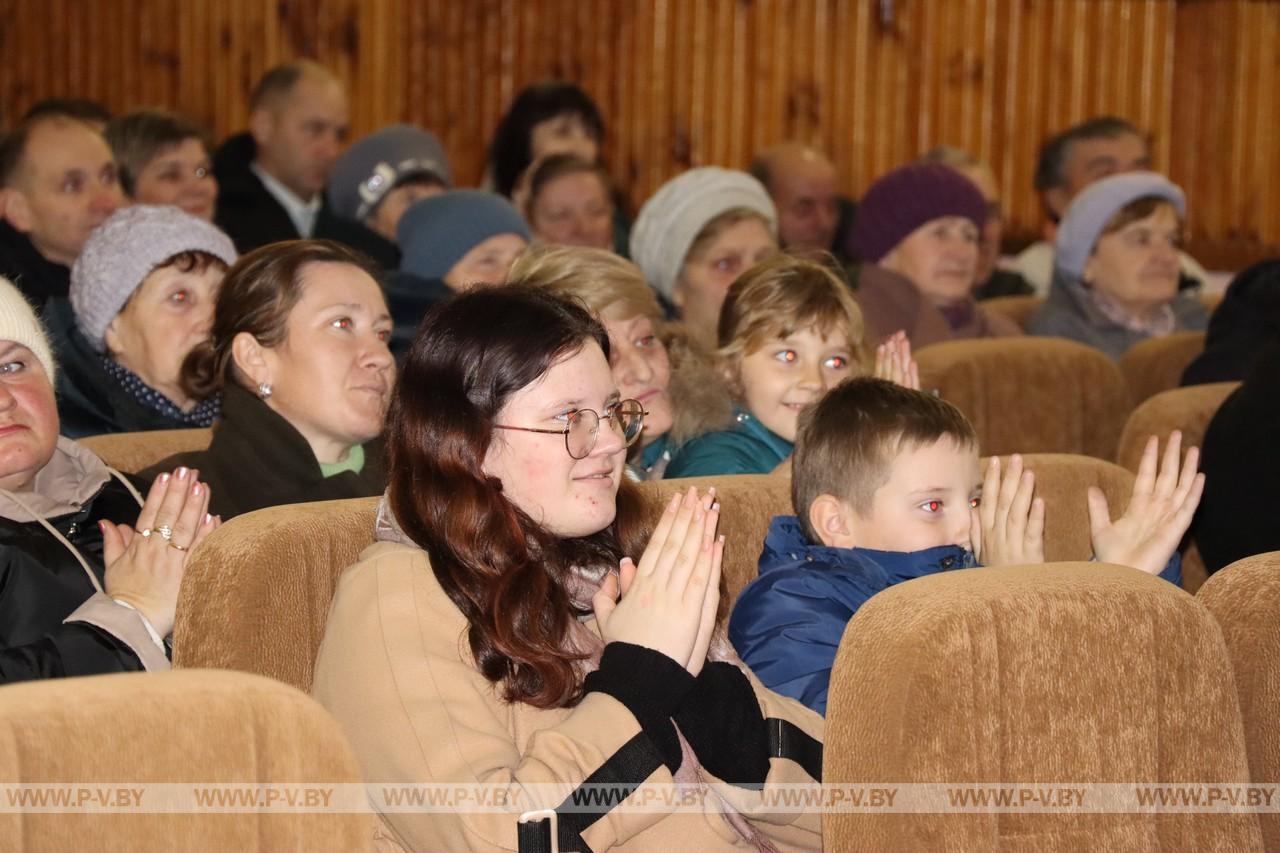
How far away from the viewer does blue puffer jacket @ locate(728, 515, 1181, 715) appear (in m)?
1.97

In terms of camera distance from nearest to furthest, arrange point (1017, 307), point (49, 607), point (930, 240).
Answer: point (49, 607) < point (930, 240) < point (1017, 307)

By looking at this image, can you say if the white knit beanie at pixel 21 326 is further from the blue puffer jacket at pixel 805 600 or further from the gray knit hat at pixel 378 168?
the gray knit hat at pixel 378 168

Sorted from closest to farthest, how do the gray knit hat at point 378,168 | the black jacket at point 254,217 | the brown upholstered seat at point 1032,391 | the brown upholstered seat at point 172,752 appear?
1. the brown upholstered seat at point 172,752
2. the brown upholstered seat at point 1032,391
3. the black jacket at point 254,217
4. the gray knit hat at point 378,168

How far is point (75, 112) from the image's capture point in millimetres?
4824

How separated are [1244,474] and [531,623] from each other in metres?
1.47

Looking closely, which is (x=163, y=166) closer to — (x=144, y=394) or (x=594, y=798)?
(x=144, y=394)

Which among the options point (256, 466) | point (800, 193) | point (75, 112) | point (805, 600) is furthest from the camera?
point (800, 193)

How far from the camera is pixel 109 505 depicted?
85.7 inches

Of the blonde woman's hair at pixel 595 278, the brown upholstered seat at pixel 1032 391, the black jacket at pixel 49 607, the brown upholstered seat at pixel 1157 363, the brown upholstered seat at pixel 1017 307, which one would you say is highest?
the blonde woman's hair at pixel 595 278

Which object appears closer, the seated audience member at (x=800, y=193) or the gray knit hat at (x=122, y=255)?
the gray knit hat at (x=122, y=255)

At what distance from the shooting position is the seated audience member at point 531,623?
1.52 meters

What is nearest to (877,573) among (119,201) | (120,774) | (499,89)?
(120,774)

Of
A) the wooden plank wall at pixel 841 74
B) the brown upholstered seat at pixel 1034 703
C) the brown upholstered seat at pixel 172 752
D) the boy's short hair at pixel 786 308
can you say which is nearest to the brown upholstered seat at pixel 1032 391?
the boy's short hair at pixel 786 308

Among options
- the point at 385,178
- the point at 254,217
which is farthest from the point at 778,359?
the point at 254,217
